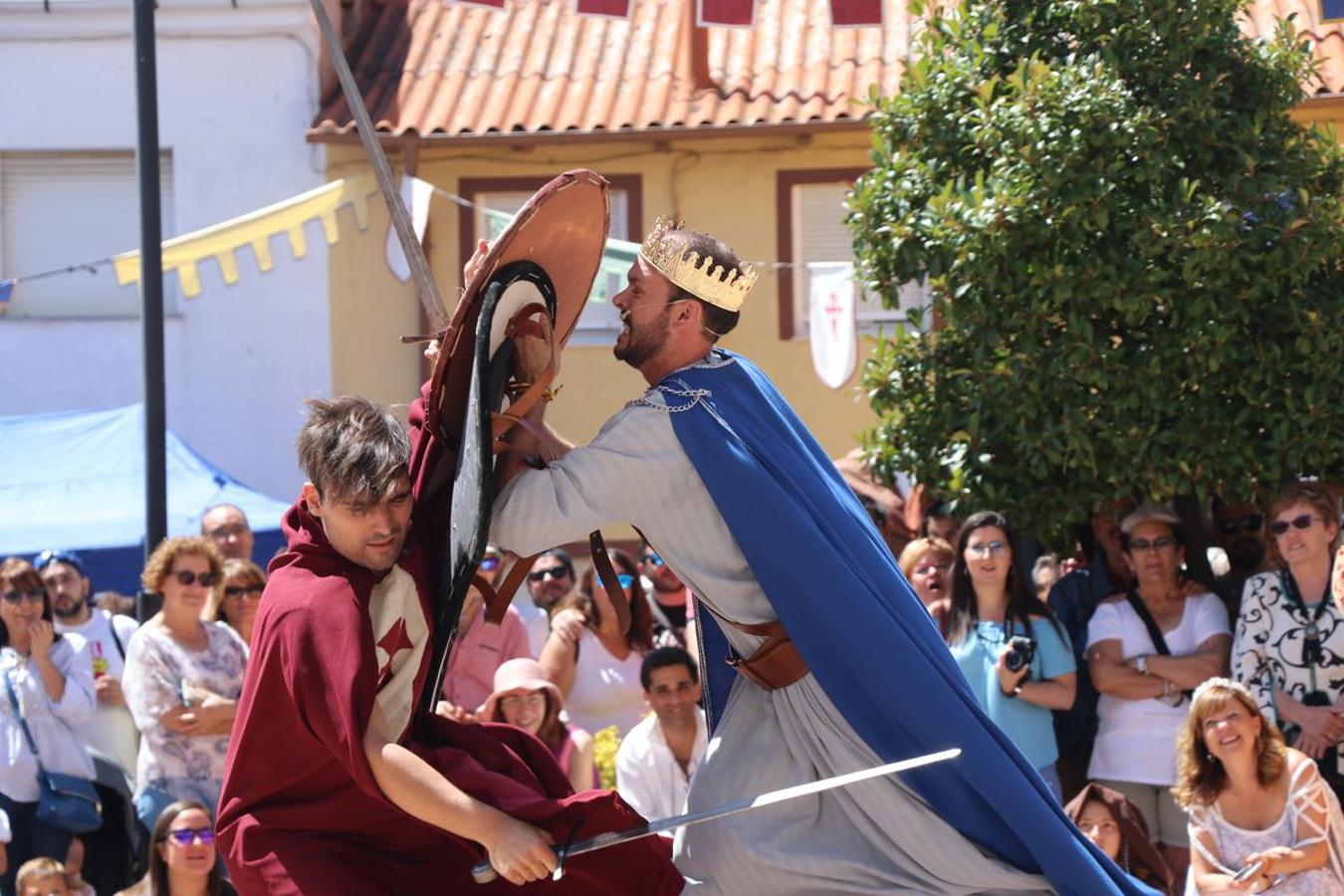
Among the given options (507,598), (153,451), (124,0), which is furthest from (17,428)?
(507,598)

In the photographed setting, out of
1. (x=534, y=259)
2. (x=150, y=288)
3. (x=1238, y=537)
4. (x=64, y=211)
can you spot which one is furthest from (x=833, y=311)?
(x=534, y=259)

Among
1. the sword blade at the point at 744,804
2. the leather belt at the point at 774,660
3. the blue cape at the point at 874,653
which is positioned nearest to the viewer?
the sword blade at the point at 744,804

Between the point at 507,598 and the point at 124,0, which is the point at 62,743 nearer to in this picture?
the point at 507,598

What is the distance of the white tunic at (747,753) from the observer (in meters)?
3.76

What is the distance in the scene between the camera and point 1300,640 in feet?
21.6

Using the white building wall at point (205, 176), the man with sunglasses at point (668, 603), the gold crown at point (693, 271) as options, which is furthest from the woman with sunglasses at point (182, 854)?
the white building wall at point (205, 176)

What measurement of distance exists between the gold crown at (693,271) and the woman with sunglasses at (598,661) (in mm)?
3585

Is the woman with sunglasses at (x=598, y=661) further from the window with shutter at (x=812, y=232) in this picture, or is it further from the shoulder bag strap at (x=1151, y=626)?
the window with shutter at (x=812, y=232)

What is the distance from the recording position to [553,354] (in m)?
3.98

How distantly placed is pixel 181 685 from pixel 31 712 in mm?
756

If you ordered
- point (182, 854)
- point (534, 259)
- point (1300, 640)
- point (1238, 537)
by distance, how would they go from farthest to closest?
point (1238, 537), point (1300, 640), point (182, 854), point (534, 259)

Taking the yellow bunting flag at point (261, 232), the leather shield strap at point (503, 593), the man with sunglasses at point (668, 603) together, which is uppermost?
the yellow bunting flag at point (261, 232)

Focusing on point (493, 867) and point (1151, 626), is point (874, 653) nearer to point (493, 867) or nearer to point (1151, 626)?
point (493, 867)

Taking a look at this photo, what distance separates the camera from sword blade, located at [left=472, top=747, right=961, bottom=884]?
3.60 m
